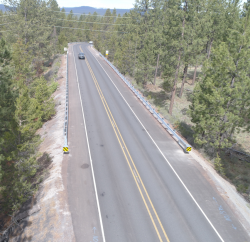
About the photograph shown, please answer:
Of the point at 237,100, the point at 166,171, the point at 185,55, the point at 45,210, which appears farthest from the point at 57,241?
the point at 185,55

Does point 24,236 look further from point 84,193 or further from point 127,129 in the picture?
point 127,129

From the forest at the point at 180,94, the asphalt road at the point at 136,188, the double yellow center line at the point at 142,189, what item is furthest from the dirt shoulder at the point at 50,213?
the double yellow center line at the point at 142,189

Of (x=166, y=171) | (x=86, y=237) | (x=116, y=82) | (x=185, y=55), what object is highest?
(x=185, y=55)

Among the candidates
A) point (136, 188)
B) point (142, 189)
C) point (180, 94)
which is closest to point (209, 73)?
point (142, 189)

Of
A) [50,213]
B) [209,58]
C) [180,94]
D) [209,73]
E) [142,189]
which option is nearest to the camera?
[50,213]

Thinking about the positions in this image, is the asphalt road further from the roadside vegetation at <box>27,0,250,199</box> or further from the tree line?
the tree line

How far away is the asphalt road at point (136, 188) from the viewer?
1249 centimetres

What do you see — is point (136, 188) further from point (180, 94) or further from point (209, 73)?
point (180, 94)

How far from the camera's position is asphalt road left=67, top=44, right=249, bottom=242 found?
12.5m

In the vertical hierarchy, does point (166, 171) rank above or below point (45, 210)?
above

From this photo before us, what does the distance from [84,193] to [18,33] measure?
38.2 meters

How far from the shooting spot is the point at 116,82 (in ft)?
128

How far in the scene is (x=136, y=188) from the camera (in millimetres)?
15477

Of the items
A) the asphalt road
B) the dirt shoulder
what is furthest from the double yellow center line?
the dirt shoulder
